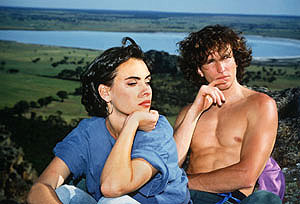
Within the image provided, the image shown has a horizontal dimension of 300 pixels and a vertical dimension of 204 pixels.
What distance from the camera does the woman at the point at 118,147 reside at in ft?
4.94

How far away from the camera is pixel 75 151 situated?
1.80 m

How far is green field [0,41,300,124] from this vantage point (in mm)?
6449

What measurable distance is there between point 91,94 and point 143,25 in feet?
27.8

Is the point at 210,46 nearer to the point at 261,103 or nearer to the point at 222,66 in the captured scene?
the point at 222,66

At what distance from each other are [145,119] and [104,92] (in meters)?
0.37

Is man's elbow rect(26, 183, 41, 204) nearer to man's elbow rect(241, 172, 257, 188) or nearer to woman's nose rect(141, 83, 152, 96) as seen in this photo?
woman's nose rect(141, 83, 152, 96)

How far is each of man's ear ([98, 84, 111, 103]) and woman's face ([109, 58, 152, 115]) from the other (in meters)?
0.06

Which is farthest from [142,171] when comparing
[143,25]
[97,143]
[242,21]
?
[143,25]

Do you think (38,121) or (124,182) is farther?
(38,121)

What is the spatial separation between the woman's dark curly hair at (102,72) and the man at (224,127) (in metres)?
0.59

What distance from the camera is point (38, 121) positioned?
8336 mm

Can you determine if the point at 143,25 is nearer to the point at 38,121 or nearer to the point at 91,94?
the point at 38,121

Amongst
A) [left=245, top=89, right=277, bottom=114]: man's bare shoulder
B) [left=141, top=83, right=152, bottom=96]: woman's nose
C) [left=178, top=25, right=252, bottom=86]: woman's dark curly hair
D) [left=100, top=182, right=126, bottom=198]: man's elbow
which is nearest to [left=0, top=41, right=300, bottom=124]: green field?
[left=178, top=25, right=252, bottom=86]: woman's dark curly hair

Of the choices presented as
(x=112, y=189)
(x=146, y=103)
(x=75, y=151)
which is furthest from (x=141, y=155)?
(x=75, y=151)
